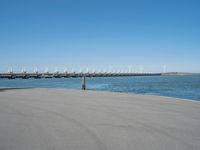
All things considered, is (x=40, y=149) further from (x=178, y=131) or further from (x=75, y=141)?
(x=178, y=131)

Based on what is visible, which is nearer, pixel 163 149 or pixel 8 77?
pixel 163 149

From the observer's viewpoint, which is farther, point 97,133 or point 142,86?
point 142,86

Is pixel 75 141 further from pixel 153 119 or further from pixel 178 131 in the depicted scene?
pixel 153 119

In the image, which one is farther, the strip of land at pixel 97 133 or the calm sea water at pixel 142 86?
the calm sea water at pixel 142 86

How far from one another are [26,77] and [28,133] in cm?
11956

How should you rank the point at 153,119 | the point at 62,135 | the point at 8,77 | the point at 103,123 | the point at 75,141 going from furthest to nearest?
→ 1. the point at 8,77
2. the point at 153,119
3. the point at 103,123
4. the point at 62,135
5. the point at 75,141

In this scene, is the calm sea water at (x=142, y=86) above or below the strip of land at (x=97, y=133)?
below

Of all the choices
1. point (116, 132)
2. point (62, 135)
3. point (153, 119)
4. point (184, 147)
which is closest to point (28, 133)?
point (62, 135)

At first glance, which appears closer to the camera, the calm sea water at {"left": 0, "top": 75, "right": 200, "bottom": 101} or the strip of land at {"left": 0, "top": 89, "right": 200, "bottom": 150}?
the strip of land at {"left": 0, "top": 89, "right": 200, "bottom": 150}

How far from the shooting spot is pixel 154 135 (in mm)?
6355

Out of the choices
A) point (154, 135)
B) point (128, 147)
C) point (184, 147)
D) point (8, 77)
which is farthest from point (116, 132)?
point (8, 77)

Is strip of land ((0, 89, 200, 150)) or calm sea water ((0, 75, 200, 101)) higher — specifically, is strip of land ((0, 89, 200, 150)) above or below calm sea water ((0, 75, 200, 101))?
above

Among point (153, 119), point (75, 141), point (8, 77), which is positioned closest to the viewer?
point (75, 141)

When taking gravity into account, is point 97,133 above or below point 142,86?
above
